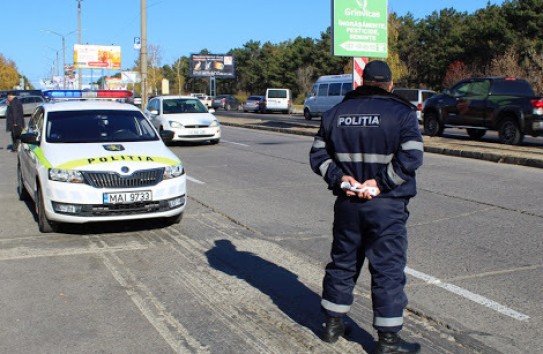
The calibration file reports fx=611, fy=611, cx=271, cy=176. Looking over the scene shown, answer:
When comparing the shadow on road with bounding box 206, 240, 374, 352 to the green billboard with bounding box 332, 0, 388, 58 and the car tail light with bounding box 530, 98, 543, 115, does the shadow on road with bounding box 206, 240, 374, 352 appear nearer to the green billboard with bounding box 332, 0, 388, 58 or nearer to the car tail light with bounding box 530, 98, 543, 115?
the car tail light with bounding box 530, 98, 543, 115

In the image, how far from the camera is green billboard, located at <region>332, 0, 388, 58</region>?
59.9 ft

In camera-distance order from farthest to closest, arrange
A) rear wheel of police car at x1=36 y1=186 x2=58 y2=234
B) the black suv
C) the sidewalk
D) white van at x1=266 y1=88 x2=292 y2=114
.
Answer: white van at x1=266 y1=88 x2=292 y2=114 < the black suv < the sidewalk < rear wheel of police car at x1=36 y1=186 x2=58 y2=234

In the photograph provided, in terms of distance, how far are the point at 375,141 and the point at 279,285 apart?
6.79ft

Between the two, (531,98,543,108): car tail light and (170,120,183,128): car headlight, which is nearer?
(531,98,543,108): car tail light

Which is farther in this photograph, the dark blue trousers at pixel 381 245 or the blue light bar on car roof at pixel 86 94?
the blue light bar on car roof at pixel 86 94

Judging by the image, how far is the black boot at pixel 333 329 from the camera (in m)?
3.90

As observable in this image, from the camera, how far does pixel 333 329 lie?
154 inches

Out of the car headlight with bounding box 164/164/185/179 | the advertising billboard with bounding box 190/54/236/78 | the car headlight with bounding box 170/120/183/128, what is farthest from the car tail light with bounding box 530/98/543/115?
the advertising billboard with bounding box 190/54/236/78

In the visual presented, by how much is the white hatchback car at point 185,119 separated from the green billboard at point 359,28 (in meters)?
4.32

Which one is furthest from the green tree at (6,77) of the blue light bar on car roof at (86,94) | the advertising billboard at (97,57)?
the blue light bar on car roof at (86,94)

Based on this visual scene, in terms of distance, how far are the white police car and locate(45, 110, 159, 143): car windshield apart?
0.01m

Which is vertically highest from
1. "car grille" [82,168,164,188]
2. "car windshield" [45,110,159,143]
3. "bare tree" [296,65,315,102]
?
"bare tree" [296,65,315,102]

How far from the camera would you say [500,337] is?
4.09m

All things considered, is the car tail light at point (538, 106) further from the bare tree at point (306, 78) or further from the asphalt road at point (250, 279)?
the bare tree at point (306, 78)
